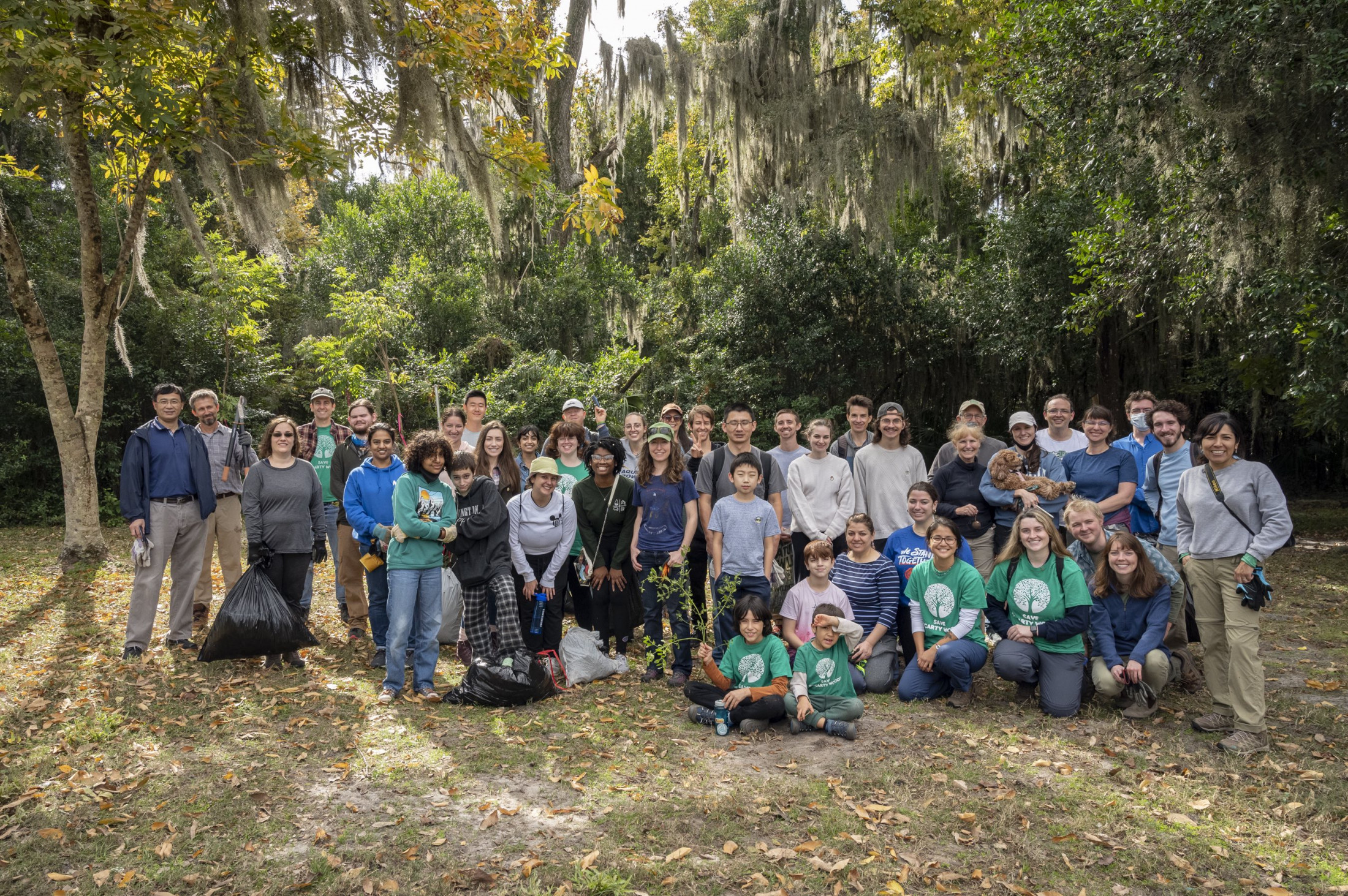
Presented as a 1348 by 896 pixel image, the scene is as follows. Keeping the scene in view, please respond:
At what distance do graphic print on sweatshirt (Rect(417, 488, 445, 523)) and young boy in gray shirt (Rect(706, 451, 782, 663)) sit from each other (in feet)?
5.73

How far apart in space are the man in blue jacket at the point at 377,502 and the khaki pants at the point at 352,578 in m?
0.68

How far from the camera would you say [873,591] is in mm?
5723

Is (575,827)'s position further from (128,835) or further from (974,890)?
(128,835)

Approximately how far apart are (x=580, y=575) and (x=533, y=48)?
5024 mm

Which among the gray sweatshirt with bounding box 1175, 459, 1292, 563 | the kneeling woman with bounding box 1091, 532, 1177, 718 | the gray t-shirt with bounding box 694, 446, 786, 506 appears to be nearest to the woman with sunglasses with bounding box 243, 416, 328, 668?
the gray t-shirt with bounding box 694, 446, 786, 506

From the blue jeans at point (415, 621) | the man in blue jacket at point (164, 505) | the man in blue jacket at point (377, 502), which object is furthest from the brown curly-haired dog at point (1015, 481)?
the man in blue jacket at point (164, 505)

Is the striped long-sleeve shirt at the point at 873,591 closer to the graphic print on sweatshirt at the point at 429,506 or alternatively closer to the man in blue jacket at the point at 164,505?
the graphic print on sweatshirt at the point at 429,506

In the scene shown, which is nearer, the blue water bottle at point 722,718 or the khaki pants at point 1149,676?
the blue water bottle at point 722,718

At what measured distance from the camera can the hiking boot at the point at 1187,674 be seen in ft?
18.4

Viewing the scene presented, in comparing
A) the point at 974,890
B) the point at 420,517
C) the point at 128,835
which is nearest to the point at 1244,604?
the point at 974,890

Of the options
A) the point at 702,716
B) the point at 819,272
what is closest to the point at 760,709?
the point at 702,716

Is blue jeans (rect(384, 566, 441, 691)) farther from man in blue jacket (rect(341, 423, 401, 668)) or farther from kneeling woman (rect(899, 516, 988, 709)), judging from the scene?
kneeling woman (rect(899, 516, 988, 709))

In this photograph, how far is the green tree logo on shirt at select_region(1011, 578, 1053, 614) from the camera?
5305mm

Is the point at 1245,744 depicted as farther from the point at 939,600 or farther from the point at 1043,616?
the point at 939,600
